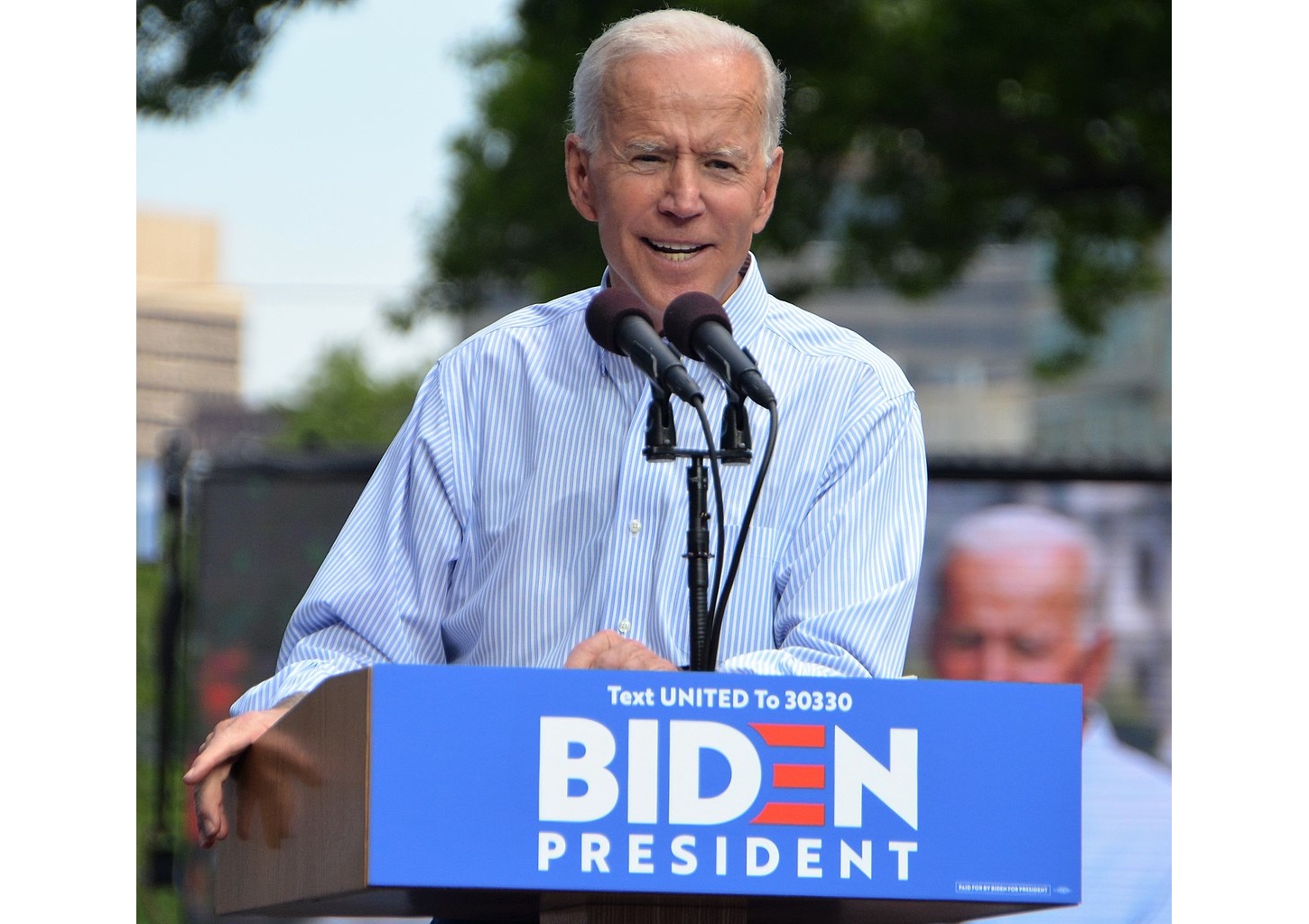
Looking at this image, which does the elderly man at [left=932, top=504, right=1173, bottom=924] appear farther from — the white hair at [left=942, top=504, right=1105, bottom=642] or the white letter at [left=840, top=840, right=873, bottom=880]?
the white letter at [left=840, top=840, right=873, bottom=880]

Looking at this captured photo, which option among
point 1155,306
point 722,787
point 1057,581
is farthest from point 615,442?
point 1155,306

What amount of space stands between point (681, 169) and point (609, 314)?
1.41ft

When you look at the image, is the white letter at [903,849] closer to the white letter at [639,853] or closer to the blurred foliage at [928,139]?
the white letter at [639,853]

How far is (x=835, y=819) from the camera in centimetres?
212

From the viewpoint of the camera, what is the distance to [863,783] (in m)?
2.12

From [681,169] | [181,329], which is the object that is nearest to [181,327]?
[181,329]

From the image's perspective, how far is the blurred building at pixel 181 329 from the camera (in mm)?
10906

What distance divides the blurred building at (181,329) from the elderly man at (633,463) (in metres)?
7.49

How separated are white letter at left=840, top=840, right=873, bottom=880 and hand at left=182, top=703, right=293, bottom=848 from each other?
0.79 meters

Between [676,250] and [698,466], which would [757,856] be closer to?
[698,466]

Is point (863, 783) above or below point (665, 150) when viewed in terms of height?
below

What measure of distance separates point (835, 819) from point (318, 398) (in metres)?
28.1

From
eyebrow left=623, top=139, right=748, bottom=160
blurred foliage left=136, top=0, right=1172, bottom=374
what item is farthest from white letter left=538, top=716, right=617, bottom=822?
blurred foliage left=136, top=0, right=1172, bottom=374

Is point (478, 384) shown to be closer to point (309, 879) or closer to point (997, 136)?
point (309, 879)
